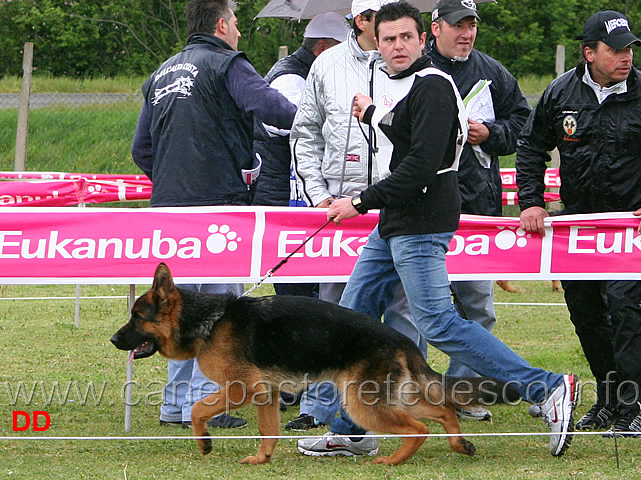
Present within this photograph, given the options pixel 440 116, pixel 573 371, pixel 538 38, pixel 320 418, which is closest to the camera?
pixel 440 116

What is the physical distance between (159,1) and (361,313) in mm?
26257

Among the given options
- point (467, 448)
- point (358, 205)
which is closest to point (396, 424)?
point (467, 448)

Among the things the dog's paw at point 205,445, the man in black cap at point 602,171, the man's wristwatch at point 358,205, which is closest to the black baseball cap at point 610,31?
the man in black cap at point 602,171

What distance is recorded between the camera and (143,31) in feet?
97.1

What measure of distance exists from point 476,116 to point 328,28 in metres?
1.64

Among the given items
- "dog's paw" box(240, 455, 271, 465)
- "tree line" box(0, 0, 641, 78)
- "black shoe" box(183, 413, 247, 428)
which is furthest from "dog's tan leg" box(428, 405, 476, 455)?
"tree line" box(0, 0, 641, 78)

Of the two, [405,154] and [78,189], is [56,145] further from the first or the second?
[405,154]

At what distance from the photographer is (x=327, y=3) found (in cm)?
764

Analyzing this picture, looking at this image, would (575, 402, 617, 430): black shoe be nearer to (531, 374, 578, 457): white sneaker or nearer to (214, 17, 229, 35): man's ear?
(531, 374, 578, 457): white sneaker

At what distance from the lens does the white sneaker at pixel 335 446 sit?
5.06 meters

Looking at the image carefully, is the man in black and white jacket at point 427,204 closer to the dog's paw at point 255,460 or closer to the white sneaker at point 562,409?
the white sneaker at point 562,409

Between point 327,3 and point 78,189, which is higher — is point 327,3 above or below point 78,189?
above

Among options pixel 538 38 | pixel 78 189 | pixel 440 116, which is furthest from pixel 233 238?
pixel 538 38

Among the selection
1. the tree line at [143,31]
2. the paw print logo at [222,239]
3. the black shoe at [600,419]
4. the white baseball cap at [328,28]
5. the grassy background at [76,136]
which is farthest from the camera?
the tree line at [143,31]
